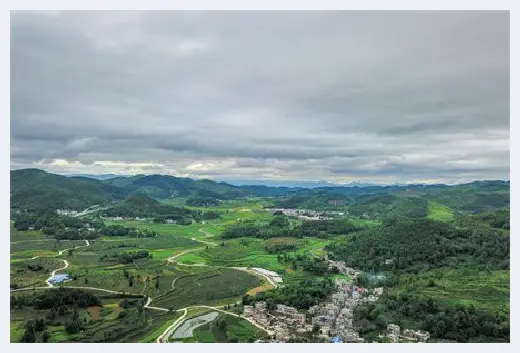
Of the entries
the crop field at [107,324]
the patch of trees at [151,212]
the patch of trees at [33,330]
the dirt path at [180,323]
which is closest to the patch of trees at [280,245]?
the dirt path at [180,323]

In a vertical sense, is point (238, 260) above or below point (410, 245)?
below

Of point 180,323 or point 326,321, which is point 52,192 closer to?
point 180,323

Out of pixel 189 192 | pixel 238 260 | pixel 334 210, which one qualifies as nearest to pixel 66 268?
pixel 238 260

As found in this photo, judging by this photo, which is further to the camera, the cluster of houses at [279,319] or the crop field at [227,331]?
the cluster of houses at [279,319]

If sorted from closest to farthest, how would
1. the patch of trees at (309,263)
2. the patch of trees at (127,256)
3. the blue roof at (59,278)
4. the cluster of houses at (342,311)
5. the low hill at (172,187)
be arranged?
the cluster of houses at (342,311)
the blue roof at (59,278)
the patch of trees at (309,263)
the patch of trees at (127,256)
the low hill at (172,187)

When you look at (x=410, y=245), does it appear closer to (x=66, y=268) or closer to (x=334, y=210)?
(x=66, y=268)

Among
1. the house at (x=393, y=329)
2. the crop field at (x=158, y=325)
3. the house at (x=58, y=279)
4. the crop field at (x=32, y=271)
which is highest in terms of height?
the house at (x=393, y=329)

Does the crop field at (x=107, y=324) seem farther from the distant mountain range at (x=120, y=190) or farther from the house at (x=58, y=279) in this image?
the distant mountain range at (x=120, y=190)

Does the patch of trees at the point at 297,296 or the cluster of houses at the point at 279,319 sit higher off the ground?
the patch of trees at the point at 297,296
